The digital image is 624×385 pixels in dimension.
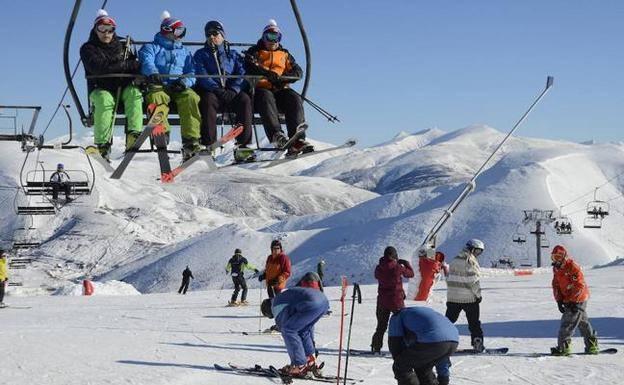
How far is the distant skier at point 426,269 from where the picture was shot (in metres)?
18.1

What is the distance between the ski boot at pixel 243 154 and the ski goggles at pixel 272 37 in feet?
3.68

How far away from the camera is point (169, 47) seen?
30.3 ft

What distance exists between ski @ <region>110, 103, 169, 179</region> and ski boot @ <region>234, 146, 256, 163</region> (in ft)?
2.68

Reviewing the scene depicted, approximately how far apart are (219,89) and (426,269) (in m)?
9.52

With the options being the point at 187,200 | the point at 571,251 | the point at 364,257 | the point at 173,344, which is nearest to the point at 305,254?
the point at 364,257

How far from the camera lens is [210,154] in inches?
373

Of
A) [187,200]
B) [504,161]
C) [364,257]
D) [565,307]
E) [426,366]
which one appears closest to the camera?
[426,366]

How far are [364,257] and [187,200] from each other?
91.9 metres

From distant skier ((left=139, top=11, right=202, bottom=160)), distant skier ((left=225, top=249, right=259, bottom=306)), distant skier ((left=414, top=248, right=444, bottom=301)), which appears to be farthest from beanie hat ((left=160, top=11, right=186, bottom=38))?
distant skier ((left=225, top=249, right=259, bottom=306))

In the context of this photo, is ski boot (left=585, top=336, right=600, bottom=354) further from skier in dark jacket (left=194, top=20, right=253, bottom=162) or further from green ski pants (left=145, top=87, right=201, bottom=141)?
green ski pants (left=145, top=87, right=201, bottom=141)

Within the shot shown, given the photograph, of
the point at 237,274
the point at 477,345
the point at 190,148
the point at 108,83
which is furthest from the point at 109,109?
the point at 237,274

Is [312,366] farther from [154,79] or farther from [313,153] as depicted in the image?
[154,79]

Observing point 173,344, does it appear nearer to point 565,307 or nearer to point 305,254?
point 565,307

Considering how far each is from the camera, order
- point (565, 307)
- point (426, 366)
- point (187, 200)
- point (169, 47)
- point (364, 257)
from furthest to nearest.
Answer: point (187, 200) → point (364, 257) → point (565, 307) → point (169, 47) → point (426, 366)
